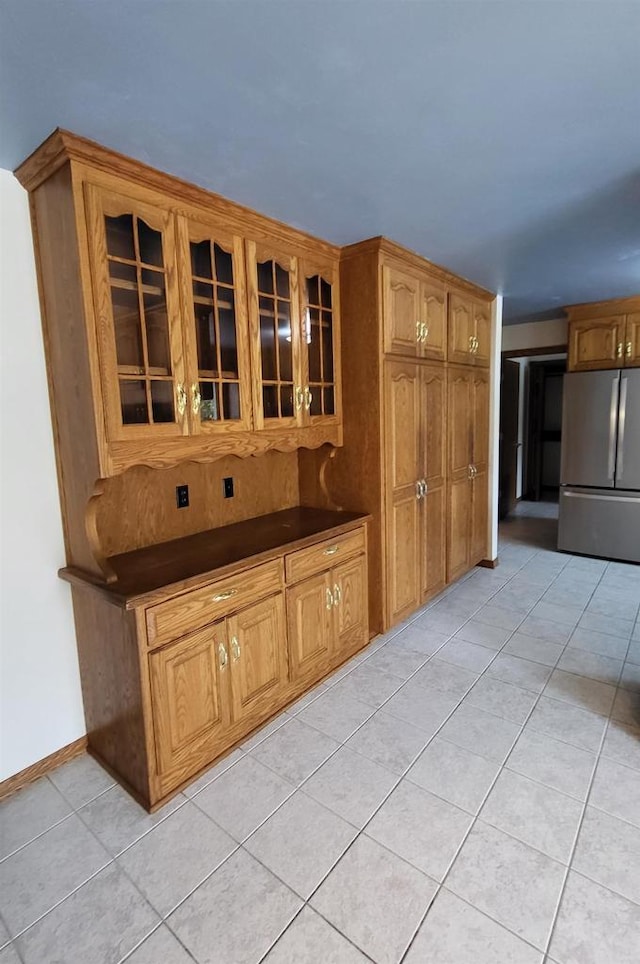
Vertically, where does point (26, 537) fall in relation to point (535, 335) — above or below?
below

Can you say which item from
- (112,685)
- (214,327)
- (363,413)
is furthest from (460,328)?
(112,685)

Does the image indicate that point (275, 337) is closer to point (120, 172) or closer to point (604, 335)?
point (120, 172)

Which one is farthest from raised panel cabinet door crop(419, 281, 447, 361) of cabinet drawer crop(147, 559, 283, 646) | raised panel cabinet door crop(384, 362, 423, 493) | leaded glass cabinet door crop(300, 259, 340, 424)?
cabinet drawer crop(147, 559, 283, 646)

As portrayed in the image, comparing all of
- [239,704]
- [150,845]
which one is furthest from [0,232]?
[150,845]

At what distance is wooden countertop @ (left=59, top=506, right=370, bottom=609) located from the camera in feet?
5.97

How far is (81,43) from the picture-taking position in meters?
1.20

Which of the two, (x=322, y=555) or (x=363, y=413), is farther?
(x=363, y=413)

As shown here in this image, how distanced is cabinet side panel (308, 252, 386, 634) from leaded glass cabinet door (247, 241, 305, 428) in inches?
16.0

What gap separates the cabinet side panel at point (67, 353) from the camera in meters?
1.70

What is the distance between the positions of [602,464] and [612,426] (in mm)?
352

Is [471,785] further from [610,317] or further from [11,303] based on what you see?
[610,317]

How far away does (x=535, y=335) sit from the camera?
17.1ft

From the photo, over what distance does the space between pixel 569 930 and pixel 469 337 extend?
3367 mm

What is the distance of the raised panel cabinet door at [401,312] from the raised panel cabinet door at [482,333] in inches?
38.1
